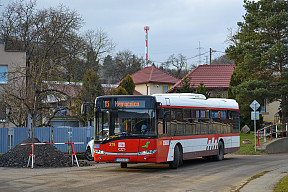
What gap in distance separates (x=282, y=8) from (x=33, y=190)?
31.2m

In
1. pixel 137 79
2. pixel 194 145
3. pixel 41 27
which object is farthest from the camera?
pixel 137 79

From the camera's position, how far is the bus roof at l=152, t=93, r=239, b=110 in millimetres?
18703

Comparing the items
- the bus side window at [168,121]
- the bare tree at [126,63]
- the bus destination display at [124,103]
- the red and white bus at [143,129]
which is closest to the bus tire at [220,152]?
the red and white bus at [143,129]

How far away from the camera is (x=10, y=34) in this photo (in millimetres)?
43625

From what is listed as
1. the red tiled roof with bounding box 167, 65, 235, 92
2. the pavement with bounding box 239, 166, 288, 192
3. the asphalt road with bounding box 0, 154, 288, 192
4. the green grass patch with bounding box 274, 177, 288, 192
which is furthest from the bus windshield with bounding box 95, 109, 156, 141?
the red tiled roof with bounding box 167, 65, 235, 92

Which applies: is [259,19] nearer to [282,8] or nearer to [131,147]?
[282,8]

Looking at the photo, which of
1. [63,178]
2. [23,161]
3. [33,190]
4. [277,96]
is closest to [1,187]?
[33,190]

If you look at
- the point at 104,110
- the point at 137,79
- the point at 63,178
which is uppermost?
the point at 137,79

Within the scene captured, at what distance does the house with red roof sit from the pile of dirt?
38207 mm

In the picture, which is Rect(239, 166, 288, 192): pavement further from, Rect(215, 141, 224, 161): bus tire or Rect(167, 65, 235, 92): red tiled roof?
Rect(167, 65, 235, 92): red tiled roof

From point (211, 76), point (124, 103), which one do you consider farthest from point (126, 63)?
point (124, 103)

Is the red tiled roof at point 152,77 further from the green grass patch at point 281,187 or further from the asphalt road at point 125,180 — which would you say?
the green grass patch at point 281,187

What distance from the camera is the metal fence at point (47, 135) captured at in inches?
1012

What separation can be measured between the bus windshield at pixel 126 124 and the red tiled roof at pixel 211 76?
40839mm
